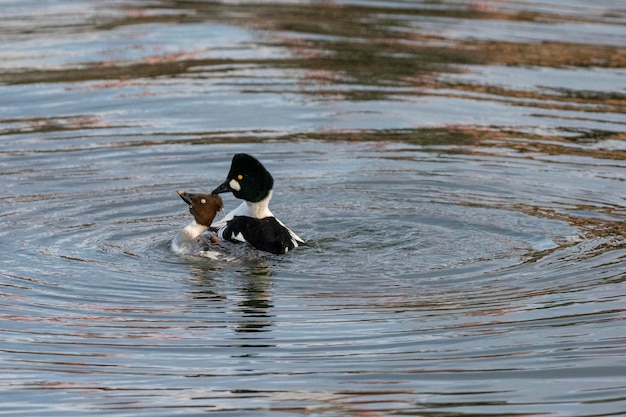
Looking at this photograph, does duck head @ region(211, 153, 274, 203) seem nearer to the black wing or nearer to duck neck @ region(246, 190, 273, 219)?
duck neck @ region(246, 190, 273, 219)

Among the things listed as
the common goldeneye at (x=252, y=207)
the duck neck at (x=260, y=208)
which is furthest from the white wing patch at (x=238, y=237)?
the duck neck at (x=260, y=208)

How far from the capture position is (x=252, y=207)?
38.0 ft

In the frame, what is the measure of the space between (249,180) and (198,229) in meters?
0.66

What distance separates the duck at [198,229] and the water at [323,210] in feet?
0.55

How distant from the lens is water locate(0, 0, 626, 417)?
795 cm

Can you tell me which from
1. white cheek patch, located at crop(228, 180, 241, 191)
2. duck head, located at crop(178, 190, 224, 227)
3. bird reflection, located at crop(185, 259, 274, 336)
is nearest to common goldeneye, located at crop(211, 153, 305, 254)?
white cheek patch, located at crop(228, 180, 241, 191)

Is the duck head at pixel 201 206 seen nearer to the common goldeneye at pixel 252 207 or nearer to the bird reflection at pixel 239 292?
the common goldeneye at pixel 252 207

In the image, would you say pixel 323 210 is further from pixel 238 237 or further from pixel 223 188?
pixel 238 237

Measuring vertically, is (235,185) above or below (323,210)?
above

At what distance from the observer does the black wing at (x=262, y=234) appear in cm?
1109

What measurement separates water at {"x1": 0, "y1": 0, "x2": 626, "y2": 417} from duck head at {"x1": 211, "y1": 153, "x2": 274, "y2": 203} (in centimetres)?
66

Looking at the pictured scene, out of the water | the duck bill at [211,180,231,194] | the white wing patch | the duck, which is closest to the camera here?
the water

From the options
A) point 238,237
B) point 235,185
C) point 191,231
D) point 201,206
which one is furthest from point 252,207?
point 191,231

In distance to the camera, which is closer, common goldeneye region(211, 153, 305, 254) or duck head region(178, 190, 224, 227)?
common goldeneye region(211, 153, 305, 254)
